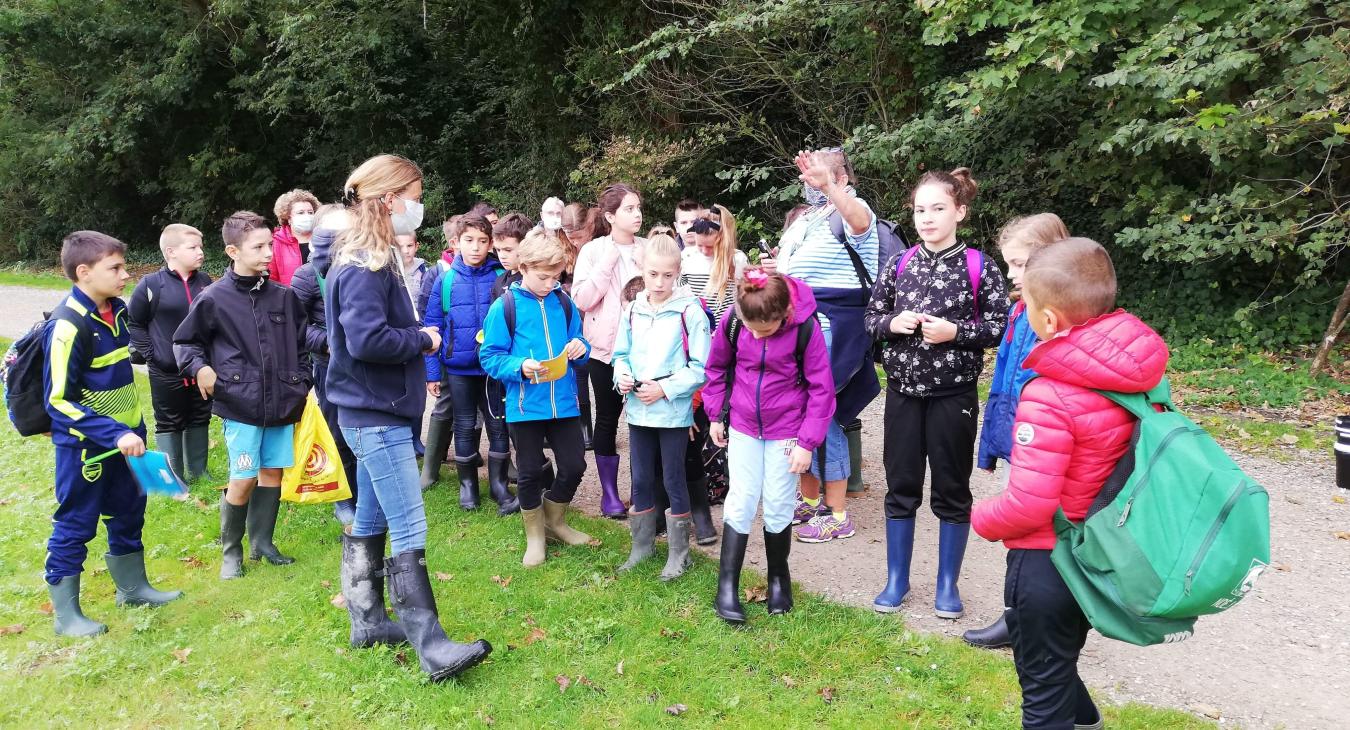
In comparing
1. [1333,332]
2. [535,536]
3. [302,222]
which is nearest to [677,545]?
[535,536]

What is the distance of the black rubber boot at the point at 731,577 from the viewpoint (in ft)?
14.0

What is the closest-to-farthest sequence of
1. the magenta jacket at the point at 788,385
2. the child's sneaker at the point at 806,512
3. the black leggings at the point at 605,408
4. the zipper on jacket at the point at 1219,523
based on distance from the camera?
the zipper on jacket at the point at 1219,523, the magenta jacket at the point at 788,385, the child's sneaker at the point at 806,512, the black leggings at the point at 605,408

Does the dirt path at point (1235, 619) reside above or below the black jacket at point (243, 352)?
below

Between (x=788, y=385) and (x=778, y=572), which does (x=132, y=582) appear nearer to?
(x=778, y=572)

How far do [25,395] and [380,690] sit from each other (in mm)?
2296

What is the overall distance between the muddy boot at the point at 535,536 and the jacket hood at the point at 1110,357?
3.19 meters

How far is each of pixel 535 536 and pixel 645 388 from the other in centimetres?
119

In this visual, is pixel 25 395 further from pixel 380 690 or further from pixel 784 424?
pixel 784 424

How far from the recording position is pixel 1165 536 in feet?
8.09

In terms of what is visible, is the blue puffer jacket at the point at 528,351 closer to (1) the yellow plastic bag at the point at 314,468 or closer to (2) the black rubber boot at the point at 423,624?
(1) the yellow plastic bag at the point at 314,468

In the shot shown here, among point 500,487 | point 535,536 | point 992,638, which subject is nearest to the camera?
point 992,638

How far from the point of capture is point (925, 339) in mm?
4039

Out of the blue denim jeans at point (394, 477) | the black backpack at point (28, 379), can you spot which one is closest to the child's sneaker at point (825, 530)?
the blue denim jeans at point (394, 477)

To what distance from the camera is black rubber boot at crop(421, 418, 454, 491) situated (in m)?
6.38
